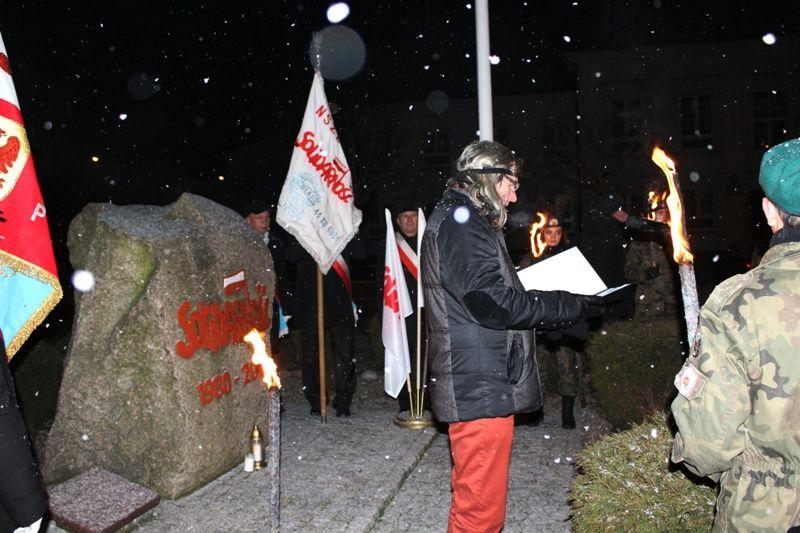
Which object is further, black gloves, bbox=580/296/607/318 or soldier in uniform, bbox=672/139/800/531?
black gloves, bbox=580/296/607/318

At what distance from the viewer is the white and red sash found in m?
7.22

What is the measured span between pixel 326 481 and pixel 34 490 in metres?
2.98

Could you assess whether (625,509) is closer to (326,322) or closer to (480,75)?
(480,75)

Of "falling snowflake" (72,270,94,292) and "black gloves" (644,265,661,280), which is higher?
"falling snowflake" (72,270,94,292)

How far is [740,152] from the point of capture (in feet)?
99.0

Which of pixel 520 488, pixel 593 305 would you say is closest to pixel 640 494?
pixel 593 305

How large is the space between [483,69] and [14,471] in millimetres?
4514

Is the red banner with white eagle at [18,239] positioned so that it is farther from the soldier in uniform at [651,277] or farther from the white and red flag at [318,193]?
the soldier in uniform at [651,277]

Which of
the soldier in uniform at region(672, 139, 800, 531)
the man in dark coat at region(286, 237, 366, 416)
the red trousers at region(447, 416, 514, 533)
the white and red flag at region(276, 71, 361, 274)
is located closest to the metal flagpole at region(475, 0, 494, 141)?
the white and red flag at region(276, 71, 361, 274)

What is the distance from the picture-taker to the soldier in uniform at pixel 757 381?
1.92 meters

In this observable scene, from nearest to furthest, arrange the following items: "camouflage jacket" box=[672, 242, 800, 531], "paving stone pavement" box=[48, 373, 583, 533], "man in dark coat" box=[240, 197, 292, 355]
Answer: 1. "camouflage jacket" box=[672, 242, 800, 531]
2. "paving stone pavement" box=[48, 373, 583, 533]
3. "man in dark coat" box=[240, 197, 292, 355]

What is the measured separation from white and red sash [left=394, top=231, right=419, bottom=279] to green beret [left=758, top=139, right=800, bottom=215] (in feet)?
17.1

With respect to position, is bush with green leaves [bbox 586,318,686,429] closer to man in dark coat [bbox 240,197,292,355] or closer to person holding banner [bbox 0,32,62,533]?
man in dark coat [bbox 240,197,292,355]

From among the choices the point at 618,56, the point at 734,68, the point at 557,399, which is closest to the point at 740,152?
the point at 734,68
